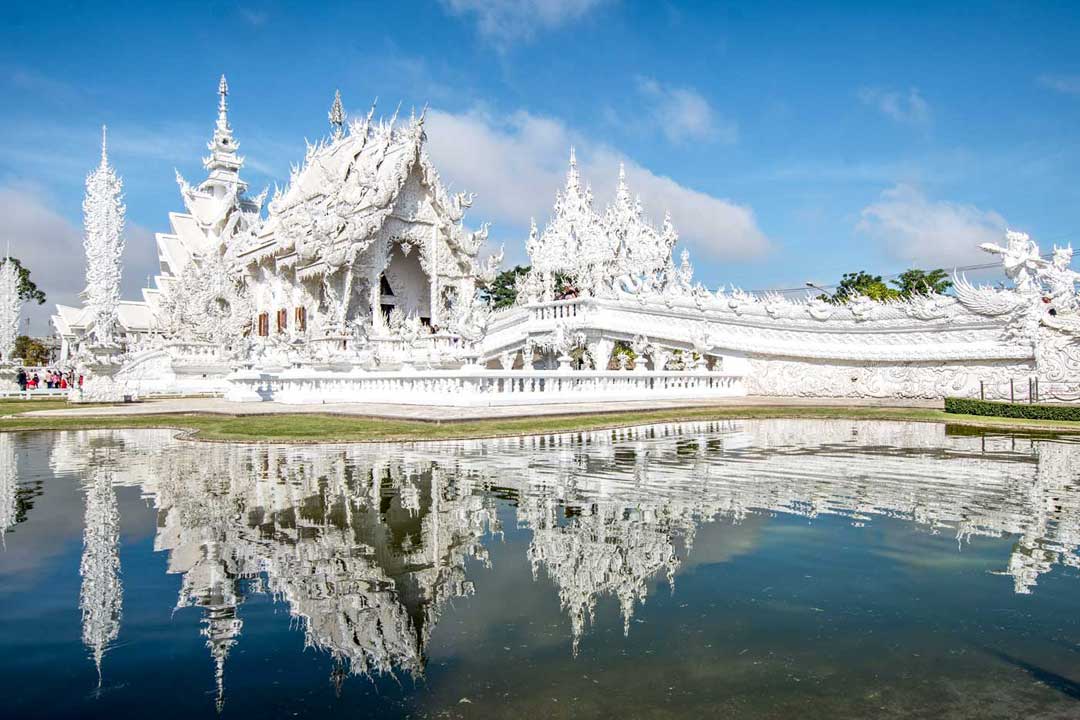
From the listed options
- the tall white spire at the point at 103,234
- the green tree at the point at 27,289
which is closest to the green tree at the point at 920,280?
the tall white spire at the point at 103,234

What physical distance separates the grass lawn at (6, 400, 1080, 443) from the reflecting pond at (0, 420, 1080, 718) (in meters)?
3.81

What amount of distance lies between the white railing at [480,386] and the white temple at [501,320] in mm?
57

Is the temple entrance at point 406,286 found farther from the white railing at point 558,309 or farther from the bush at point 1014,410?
the bush at point 1014,410

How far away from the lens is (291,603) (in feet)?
13.8

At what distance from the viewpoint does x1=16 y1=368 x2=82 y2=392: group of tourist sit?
117 feet

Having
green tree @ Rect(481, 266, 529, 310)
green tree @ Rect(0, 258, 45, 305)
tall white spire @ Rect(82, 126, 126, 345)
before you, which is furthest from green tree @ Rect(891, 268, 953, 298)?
green tree @ Rect(0, 258, 45, 305)

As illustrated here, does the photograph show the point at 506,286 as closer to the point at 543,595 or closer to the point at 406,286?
the point at 406,286

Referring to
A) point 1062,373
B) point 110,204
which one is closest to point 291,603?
point 1062,373

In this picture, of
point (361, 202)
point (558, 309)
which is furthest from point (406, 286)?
point (558, 309)

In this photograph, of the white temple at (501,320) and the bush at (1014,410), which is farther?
the white temple at (501,320)

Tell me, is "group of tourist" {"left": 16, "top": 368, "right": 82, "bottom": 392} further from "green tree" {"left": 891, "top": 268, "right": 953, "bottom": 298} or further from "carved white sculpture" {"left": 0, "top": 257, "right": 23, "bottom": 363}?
"green tree" {"left": 891, "top": 268, "right": 953, "bottom": 298}

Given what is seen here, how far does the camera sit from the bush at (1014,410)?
1506cm

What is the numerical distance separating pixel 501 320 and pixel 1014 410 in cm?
1932

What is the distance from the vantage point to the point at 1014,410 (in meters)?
15.9
